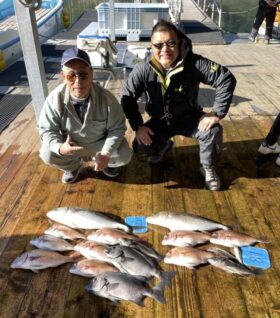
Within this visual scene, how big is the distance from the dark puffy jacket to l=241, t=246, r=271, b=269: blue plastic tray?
Answer: 1246mm

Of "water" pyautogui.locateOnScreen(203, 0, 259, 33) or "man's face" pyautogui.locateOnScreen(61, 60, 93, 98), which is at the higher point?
"man's face" pyautogui.locateOnScreen(61, 60, 93, 98)

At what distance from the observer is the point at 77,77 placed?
267 cm

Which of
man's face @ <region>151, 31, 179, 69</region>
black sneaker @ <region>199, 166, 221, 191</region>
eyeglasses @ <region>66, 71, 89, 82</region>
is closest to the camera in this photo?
eyeglasses @ <region>66, 71, 89, 82</region>

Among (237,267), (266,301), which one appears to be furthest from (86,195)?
(266,301)

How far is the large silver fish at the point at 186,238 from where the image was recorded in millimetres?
2463

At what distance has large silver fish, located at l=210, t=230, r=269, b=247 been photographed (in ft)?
8.05

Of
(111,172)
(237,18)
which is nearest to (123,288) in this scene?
(111,172)

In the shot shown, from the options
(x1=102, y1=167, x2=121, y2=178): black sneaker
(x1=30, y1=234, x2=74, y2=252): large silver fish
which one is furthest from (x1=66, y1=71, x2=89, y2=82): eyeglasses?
(x1=30, y1=234, x2=74, y2=252): large silver fish

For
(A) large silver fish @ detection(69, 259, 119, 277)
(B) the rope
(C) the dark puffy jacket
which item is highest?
(B) the rope

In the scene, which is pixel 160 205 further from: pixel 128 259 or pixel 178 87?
pixel 178 87

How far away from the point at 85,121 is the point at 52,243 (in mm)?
1071

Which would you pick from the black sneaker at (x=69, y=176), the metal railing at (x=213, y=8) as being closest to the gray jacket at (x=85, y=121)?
the black sneaker at (x=69, y=176)

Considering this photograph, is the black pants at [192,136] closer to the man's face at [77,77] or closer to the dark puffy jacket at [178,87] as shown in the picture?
the dark puffy jacket at [178,87]

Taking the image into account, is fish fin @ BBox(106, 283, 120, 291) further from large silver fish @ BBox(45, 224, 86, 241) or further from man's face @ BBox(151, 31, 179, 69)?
man's face @ BBox(151, 31, 179, 69)
